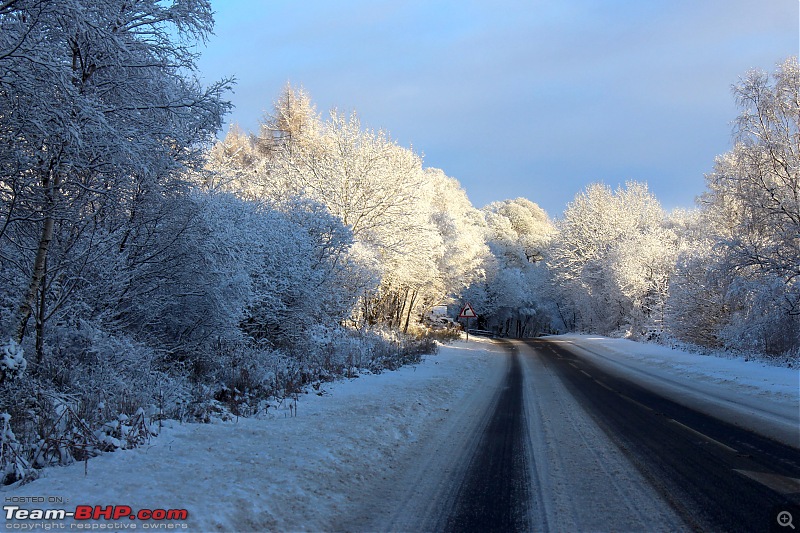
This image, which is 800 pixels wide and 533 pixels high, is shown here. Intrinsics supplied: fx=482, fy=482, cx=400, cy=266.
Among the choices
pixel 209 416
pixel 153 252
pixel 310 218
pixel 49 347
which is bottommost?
pixel 209 416

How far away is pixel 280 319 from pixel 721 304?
A: 70.2 ft

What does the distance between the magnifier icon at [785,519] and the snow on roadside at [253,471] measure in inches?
141

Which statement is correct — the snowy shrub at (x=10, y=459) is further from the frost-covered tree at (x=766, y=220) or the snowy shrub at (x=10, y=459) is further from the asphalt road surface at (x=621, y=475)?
the frost-covered tree at (x=766, y=220)

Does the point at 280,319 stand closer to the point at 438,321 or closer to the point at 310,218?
the point at 310,218

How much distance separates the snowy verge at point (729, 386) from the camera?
8547 mm

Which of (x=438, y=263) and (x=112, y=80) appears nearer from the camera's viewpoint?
(x=112, y=80)

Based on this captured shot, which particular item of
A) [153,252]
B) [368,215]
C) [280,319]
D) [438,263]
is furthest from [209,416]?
[438,263]

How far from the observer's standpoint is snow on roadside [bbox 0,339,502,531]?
380 cm

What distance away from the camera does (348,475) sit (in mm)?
5137

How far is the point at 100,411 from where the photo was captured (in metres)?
5.95

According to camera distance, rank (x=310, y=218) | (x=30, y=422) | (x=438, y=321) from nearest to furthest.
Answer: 1. (x=30, y=422)
2. (x=310, y=218)
3. (x=438, y=321)

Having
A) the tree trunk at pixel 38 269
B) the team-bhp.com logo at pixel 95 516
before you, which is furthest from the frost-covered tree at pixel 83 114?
the team-bhp.com logo at pixel 95 516

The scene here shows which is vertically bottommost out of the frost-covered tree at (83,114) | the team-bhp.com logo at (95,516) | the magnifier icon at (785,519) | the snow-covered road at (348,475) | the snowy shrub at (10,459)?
the snow-covered road at (348,475)

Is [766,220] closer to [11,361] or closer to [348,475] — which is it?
[348,475]
